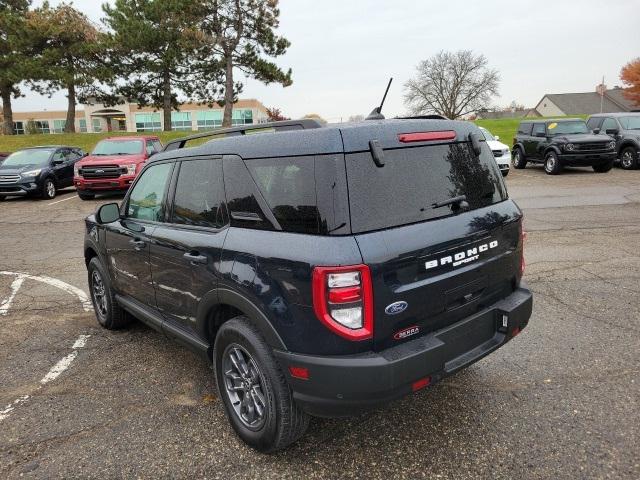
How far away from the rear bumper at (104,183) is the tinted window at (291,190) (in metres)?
12.6

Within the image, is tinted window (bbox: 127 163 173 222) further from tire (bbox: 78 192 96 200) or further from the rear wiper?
tire (bbox: 78 192 96 200)

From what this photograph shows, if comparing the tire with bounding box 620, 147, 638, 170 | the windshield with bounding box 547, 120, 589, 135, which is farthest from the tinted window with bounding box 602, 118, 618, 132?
the windshield with bounding box 547, 120, 589, 135

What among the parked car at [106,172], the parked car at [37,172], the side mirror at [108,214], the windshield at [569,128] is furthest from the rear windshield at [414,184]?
the windshield at [569,128]

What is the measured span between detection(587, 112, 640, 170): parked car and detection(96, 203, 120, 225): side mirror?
18.1 meters

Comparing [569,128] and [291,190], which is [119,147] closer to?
[291,190]

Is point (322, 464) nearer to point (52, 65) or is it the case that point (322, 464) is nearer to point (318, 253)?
point (318, 253)

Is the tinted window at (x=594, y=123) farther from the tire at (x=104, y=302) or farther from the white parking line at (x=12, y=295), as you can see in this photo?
the white parking line at (x=12, y=295)

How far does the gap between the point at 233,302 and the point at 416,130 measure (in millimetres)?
1387

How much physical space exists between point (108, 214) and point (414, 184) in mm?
2753

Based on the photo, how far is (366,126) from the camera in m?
Answer: 2.49

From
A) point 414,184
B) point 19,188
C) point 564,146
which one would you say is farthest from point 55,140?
point 414,184

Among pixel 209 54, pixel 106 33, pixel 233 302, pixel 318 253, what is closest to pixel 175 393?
pixel 233 302

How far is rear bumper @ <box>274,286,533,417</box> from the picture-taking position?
90.3 inches

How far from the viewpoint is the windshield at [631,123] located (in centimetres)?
1759
